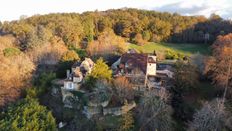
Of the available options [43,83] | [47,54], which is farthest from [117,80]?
[47,54]

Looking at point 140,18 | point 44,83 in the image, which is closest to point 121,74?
point 44,83

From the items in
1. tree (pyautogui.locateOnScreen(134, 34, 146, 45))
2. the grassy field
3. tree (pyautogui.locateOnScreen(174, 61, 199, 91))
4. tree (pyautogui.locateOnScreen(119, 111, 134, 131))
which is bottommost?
tree (pyautogui.locateOnScreen(119, 111, 134, 131))

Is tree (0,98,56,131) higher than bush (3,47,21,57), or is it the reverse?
bush (3,47,21,57)

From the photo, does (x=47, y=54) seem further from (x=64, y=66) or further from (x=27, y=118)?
(x=27, y=118)

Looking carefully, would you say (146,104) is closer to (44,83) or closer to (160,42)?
(44,83)

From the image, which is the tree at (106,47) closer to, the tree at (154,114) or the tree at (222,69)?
the tree at (222,69)

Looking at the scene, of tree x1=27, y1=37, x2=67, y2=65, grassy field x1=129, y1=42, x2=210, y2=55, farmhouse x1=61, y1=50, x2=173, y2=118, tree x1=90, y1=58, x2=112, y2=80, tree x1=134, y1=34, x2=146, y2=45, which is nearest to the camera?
farmhouse x1=61, y1=50, x2=173, y2=118

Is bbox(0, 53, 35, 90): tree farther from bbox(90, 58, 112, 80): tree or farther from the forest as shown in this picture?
bbox(90, 58, 112, 80): tree

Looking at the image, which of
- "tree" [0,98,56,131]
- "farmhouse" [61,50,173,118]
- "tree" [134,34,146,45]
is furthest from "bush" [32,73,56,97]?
"tree" [134,34,146,45]
